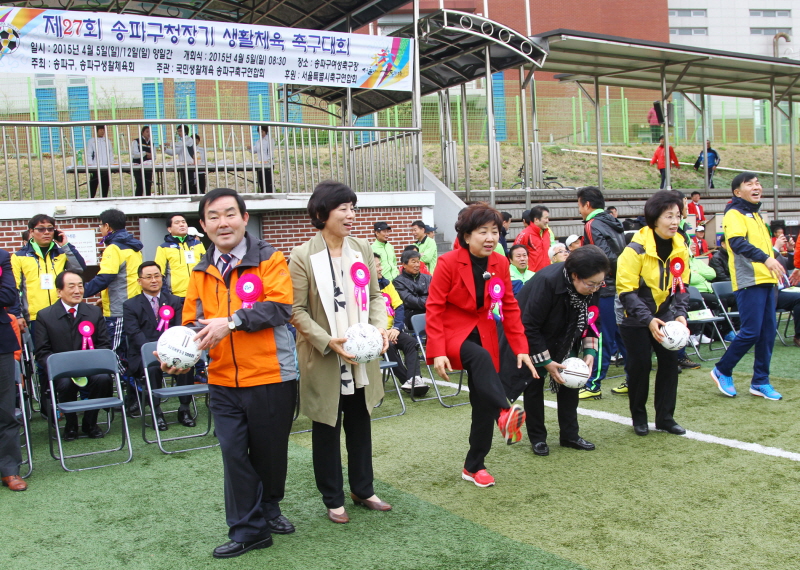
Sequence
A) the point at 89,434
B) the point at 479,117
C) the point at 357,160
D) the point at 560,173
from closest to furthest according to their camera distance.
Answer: the point at 89,434, the point at 357,160, the point at 560,173, the point at 479,117

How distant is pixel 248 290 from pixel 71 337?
3.68m

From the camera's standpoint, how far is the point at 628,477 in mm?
4629

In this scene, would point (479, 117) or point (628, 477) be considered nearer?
point (628, 477)

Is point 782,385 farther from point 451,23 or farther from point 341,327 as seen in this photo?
point 451,23

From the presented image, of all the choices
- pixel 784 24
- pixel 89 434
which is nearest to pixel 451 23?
pixel 89 434

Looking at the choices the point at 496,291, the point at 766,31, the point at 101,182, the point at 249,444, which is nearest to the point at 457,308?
the point at 496,291

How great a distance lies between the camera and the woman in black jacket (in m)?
4.82

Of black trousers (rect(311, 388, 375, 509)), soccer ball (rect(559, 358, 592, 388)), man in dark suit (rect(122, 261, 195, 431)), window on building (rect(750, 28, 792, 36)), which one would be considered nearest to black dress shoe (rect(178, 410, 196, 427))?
man in dark suit (rect(122, 261, 195, 431))

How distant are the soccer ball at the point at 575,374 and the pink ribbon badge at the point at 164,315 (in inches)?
135

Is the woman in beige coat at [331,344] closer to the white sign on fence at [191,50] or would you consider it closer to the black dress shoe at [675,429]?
the black dress shoe at [675,429]

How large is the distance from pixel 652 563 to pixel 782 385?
4.37m

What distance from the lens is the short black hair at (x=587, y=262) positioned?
4754 millimetres

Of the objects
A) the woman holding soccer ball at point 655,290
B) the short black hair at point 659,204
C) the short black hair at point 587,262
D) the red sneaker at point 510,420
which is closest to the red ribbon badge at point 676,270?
the woman holding soccer ball at point 655,290

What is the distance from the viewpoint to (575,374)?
4.91 m
